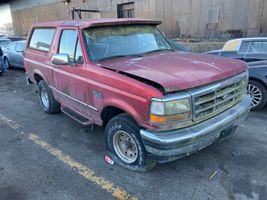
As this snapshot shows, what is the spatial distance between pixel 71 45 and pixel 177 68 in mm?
1896

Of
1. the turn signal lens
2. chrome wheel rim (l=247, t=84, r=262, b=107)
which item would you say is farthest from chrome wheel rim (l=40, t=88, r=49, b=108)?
chrome wheel rim (l=247, t=84, r=262, b=107)

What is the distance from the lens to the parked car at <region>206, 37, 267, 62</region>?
19.2ft

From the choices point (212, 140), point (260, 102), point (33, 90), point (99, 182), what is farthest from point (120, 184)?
point (33, 90)

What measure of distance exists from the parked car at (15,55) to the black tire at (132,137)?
8.54 m

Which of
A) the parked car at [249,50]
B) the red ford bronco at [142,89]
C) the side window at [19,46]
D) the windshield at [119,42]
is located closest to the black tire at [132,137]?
the red ford bronco at [142,89]

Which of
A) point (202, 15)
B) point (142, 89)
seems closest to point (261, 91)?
point (142, 89)

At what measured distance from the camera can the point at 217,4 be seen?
11406 mm

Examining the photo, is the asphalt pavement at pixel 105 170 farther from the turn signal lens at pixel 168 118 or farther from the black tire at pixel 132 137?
the turn signal lens at pixel 168 118

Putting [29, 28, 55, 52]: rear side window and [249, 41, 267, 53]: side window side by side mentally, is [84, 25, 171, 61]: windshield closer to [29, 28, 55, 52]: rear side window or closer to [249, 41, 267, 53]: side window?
[29, 28, 55, 52]: rear side window

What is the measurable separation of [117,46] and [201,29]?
383 inches

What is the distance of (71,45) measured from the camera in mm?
4039

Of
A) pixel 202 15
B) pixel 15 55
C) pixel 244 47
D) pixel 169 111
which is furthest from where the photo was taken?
pixel 202 15

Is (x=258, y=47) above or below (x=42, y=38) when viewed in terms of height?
below

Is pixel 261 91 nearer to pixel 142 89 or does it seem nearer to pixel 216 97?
pixel 216 97
